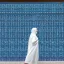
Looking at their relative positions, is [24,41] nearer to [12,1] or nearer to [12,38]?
[12,38]

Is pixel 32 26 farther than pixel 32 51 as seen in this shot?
Yes

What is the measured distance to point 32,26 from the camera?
65.9ft

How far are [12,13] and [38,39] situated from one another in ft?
4.70

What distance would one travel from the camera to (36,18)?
65.9ft

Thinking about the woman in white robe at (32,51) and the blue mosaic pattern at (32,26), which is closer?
the woman in white robe at (32,51)

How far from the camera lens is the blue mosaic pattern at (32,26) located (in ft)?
65.8

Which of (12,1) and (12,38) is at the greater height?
(12,1)

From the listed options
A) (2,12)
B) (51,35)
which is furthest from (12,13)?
(51,35)

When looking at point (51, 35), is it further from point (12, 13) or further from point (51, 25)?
point (12, 13)

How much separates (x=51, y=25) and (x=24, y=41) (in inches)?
48.1

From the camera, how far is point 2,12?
20.2m

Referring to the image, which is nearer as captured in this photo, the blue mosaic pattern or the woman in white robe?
the woman in white robe

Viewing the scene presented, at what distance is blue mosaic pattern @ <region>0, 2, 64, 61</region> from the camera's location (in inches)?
790

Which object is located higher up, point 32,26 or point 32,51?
point 32,26
